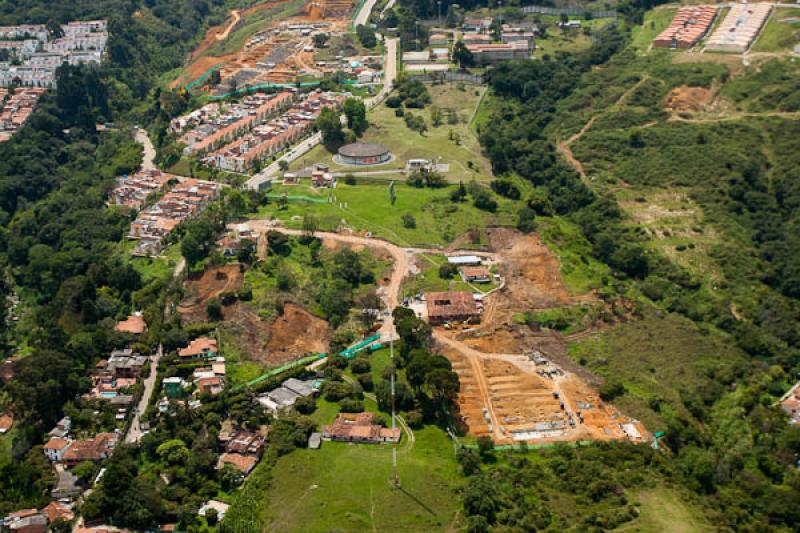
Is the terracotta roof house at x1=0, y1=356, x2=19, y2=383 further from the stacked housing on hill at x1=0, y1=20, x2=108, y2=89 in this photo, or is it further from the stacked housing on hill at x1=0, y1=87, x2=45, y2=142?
the stacked housing on hill at x1=0, y1=20, x2=108, y2=89

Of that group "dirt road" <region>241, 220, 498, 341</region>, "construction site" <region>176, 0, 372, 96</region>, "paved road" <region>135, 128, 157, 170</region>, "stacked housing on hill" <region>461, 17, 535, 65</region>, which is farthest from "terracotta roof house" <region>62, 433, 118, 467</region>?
"stacked housing on hill" <region>461, 17, 535, 65</region>

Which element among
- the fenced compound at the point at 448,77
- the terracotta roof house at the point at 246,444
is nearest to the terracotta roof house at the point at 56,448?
the terracotta roof house at the point at 246,444

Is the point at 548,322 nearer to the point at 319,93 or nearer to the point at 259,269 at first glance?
the point at 259,269

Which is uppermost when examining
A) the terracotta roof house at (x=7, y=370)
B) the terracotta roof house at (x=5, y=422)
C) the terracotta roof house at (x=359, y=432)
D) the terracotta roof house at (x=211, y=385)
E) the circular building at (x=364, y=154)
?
the circular building at (x=364, y=154)

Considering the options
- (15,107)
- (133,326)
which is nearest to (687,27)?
(133,326)

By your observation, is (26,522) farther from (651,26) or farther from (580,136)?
(651,26)

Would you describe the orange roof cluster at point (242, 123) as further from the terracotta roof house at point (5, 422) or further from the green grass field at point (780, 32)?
the green grass field at point (780, 32)
